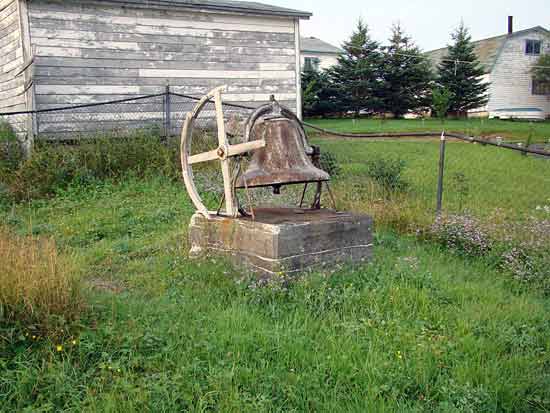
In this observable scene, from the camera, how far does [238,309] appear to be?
12.7 feet

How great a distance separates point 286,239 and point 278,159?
2.58ft

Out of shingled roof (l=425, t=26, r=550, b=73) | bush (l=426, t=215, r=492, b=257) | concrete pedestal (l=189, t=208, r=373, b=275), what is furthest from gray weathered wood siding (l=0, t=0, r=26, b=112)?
shingled roof (l=425, t=26, r=550, b=73)

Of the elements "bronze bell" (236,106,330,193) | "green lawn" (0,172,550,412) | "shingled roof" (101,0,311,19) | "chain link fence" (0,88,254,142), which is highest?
"shingled roof" (101,0,311,19)

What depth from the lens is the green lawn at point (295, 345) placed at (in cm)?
287

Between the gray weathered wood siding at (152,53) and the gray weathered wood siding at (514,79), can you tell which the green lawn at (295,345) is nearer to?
the gray weathered wood siding at (152,53)

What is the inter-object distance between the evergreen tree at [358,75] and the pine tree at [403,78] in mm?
604

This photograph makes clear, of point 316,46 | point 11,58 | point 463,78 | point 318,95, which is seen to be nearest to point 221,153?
point 11,58

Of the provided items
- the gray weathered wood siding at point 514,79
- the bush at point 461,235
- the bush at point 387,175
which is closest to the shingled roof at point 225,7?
the bush at point 387,175

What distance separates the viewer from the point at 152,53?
39.2ft

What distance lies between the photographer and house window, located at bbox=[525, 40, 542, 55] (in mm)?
36844

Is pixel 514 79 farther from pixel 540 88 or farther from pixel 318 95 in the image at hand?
pixel 318 95

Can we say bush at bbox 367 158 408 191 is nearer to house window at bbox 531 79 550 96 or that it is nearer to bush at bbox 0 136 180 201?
bush at bbox 0 136 180 201

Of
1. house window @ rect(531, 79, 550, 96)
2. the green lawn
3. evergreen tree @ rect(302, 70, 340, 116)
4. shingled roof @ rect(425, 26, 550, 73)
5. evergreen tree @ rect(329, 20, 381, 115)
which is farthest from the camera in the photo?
house window @ rect(531, 79, 550, 96)

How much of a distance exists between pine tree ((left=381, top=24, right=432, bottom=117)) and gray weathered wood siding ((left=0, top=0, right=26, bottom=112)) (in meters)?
23.6
